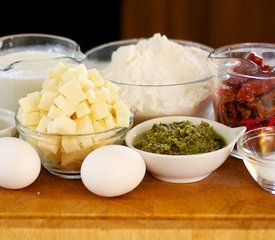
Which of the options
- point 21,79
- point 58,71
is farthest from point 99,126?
point 21,79

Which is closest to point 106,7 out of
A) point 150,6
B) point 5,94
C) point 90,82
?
point 150,6

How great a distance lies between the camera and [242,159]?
3.88 feet

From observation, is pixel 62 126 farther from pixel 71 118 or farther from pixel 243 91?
pixel 243 91

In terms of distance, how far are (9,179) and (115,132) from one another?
19 centimetres

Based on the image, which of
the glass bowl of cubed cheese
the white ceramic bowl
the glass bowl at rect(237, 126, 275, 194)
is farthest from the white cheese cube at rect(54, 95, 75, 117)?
the glass bowl at rect(237, 126, 275, 194)

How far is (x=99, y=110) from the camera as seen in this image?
1.07m

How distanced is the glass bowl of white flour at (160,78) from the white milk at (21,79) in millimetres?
127

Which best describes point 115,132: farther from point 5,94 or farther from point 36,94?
point 5,94

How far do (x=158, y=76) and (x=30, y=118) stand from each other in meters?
0.29

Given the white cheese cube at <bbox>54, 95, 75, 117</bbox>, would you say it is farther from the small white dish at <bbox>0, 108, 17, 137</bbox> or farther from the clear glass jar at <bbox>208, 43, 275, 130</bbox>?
the clear glass jar at <bbox>208, 43, 275, 130</bbox>

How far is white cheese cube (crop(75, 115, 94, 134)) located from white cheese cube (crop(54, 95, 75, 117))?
23 millimetres

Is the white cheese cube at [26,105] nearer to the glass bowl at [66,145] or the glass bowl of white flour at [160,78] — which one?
the glass bowl at [66,145]

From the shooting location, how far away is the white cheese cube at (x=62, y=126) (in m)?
1.05

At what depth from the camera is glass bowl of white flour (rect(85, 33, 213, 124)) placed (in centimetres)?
123
